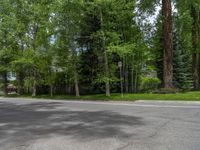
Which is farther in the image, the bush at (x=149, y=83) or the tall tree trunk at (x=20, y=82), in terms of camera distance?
the tall tree trunk at (x=20, y=82)

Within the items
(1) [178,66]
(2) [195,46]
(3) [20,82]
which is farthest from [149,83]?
(3) [20,82]

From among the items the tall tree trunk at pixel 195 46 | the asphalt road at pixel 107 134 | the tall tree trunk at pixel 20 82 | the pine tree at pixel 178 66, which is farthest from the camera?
the tall tree trunk at pixel 20 82

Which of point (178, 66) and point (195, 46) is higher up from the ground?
point (195, 46)

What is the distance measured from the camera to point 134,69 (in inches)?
1300

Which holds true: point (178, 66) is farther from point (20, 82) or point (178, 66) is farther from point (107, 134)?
point (107, 134)

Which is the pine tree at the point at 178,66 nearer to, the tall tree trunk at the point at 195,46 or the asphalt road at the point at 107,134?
the tall tree trunk at the point at 195,46

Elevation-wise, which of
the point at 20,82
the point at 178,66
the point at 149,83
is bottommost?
the point at 149,83

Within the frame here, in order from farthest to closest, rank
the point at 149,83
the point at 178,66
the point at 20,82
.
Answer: the point at 20,82 → the point at 149,83 → the point at 178,66

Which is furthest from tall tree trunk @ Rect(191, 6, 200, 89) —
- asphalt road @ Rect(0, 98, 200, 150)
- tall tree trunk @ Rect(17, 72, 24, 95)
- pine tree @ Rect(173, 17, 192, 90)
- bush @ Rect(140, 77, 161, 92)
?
asphalt road @ Rect(0, 98, 200, 150)

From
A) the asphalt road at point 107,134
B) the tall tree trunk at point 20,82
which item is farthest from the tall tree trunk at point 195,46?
the asphalt road at point 107,134

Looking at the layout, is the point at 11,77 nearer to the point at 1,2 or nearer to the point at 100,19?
the point at 1,2

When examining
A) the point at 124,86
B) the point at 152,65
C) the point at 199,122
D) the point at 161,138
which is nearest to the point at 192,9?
the point at 152,65

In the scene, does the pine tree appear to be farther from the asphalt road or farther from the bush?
the asphalt road

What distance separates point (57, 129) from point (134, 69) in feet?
78.6
